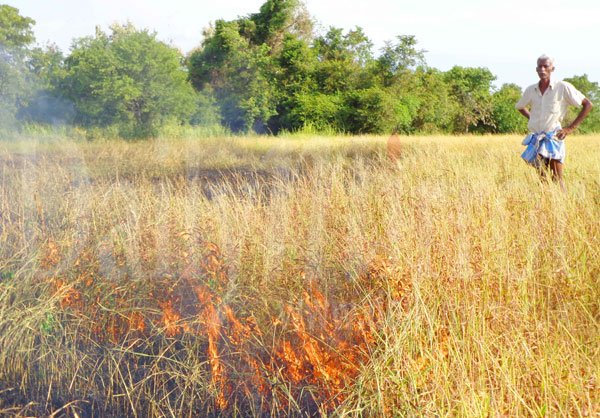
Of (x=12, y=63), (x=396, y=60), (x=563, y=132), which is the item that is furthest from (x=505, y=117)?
(x=563, y=132)

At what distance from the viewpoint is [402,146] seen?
1016 centimetres

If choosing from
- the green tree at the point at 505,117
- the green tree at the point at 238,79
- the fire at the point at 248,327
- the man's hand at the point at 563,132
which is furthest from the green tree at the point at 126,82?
the green tree at the point at 505,117

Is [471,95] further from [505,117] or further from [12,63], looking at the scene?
[12,63]

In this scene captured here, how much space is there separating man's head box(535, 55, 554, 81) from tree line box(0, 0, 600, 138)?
35.9 feet

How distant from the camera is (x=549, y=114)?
5.17 metres

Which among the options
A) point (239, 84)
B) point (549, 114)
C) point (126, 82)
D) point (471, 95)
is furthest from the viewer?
point (471, 95)

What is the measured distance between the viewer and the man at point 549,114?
5.11 metres

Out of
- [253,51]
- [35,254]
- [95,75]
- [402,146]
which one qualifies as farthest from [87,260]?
[253,51]

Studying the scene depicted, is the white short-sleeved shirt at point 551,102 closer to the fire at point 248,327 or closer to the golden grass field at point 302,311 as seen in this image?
the golden grass field at point 302,311

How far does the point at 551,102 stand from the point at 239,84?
1766 centimetres

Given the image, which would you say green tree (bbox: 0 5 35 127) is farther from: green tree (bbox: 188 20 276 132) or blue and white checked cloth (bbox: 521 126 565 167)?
blue and white checked cloth (bbox: 521 126 565 167)

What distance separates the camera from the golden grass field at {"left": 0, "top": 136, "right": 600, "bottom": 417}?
203 centimetres

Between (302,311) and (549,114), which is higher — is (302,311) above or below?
below

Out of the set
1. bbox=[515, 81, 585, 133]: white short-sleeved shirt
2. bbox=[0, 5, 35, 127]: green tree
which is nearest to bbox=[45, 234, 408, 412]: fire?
bbox=[515, 81, 585, 133]: white short-sleeved shirt
